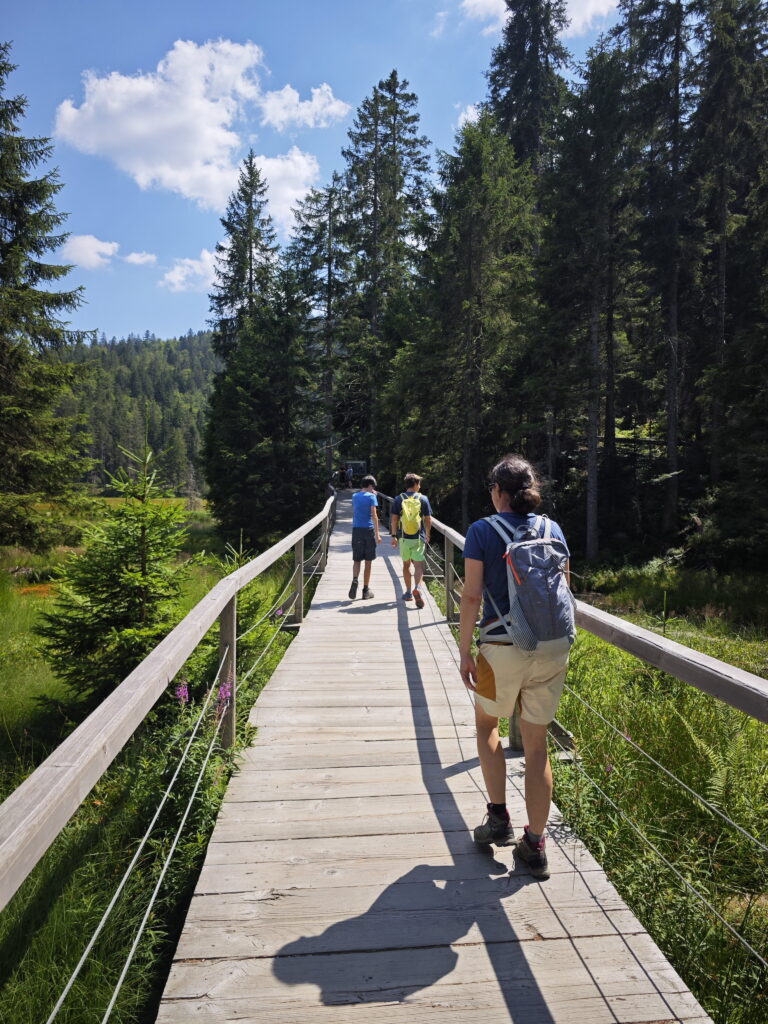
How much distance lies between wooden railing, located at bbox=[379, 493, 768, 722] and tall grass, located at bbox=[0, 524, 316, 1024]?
2.23m

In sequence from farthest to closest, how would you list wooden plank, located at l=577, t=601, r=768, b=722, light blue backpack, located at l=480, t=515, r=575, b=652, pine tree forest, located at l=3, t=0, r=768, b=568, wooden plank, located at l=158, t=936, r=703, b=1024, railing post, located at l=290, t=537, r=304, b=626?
pine tree forest, located at l=3, t=0, r=768, b=568, railing post, located at l=290, t=537, r=304, b=626, light blue backpack, located at l=480, t=515, r=575, b=652, wooden plank, located at l=158, t=936, r=703, b=1024, wooden plank, located at l=577, t=601, r=768, b=722

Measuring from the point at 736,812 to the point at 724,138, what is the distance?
75.0ft

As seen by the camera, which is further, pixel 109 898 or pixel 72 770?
pixel 109 898

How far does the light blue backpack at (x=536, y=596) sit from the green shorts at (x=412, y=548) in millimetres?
5265

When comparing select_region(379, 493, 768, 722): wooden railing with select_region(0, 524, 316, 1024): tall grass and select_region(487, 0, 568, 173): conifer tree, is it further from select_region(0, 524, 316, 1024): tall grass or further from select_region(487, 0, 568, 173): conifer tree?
select_region(487, 0, 568, 173): conifer tree

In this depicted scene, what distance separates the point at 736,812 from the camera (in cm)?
319


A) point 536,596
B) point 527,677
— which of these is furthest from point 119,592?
point 536,596

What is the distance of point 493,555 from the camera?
2646 millimetres

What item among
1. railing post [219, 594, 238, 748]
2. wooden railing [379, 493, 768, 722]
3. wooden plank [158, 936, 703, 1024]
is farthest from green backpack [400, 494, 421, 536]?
wooden plank [158, 936, 703, 1024]

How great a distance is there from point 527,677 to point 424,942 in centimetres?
106

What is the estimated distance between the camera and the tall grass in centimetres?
226

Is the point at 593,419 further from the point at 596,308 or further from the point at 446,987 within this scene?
the point at 446,987

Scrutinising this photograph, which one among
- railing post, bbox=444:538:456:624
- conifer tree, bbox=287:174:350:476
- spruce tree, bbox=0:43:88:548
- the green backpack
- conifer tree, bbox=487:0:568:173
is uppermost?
conifer tree, bbox=487:0:568:173

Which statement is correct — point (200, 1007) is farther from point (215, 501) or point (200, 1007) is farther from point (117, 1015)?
point (215, 501)
